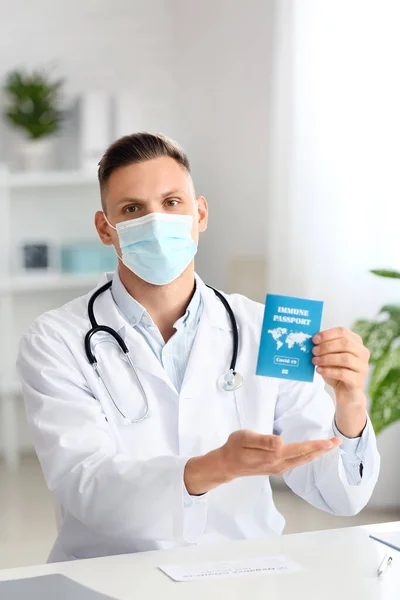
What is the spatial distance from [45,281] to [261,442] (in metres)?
3.42

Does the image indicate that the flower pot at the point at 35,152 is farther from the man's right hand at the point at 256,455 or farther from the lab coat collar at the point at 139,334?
the man's right hand at the point at 256,455

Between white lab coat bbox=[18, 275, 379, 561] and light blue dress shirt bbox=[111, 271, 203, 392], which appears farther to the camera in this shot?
light blue dress shirt bbox=[111, 271, 203, 392]

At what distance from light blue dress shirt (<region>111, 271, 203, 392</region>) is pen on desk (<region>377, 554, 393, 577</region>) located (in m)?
0.59

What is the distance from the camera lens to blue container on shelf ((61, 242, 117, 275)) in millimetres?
4719

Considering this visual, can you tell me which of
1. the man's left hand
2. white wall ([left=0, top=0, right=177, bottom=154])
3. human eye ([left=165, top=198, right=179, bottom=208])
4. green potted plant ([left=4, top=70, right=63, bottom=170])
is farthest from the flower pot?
the man's left hand

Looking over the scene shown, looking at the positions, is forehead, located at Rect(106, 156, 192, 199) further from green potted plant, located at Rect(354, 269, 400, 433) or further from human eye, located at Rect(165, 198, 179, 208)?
green potted plant, located at Rect(354, 269, 400, 433)

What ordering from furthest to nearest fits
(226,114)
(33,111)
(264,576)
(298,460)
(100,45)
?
(100,45) → (226,114) → (33,111) → (298,460) → (264,576)

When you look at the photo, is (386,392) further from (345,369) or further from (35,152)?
(35,152)

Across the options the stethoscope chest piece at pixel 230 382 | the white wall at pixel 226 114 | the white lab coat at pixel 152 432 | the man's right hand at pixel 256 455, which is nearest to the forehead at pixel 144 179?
the white lab coat at pixel 152 432

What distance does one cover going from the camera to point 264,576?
1.35 metres

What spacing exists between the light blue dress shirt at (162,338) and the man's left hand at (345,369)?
0.34 meters

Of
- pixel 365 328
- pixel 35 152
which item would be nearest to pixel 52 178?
pixel 35 152

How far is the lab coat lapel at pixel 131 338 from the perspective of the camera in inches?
70.6

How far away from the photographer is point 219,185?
4969mm
